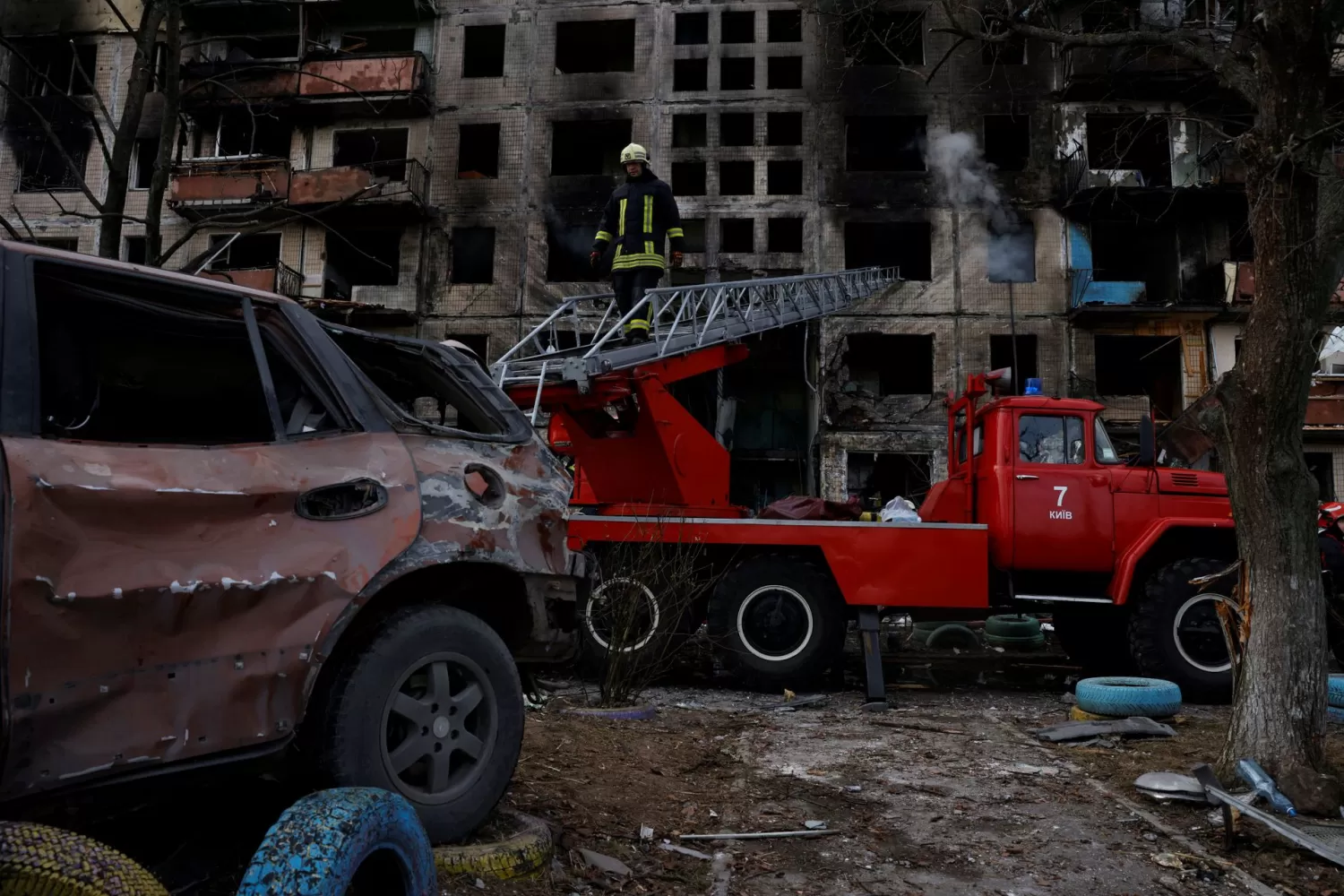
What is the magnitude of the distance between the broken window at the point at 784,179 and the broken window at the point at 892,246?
2.30 meters

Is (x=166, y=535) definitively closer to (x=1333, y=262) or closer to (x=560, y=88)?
(x=1333, y=262)

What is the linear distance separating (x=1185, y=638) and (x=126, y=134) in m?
10.9

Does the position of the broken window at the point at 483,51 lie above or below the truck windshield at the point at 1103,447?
above

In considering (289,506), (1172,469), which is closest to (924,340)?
(1172,469)

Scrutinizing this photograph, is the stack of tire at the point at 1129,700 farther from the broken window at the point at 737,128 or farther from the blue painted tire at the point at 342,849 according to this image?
the broken window at the point at 737,128

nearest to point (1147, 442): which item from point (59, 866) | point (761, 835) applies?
point (761, 835)

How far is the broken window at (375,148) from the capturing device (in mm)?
27781

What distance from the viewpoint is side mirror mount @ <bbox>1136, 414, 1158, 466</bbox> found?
27.8 feet

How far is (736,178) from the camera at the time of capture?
26969 mm

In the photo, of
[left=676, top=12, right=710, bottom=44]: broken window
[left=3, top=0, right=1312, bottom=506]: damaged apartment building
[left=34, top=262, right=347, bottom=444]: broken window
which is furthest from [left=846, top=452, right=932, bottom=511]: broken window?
[left=34, top=262, right=347, bottom=444]: broken window

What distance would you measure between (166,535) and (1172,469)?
9.02m

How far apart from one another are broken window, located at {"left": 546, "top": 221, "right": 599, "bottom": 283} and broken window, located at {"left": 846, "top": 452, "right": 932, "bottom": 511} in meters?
8.91

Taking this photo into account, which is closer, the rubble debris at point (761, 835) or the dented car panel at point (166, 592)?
the dented car panel at point (166, 592)

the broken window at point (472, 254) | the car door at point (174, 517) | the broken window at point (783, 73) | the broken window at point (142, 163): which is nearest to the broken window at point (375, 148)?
the broken window at point (472, 254)
